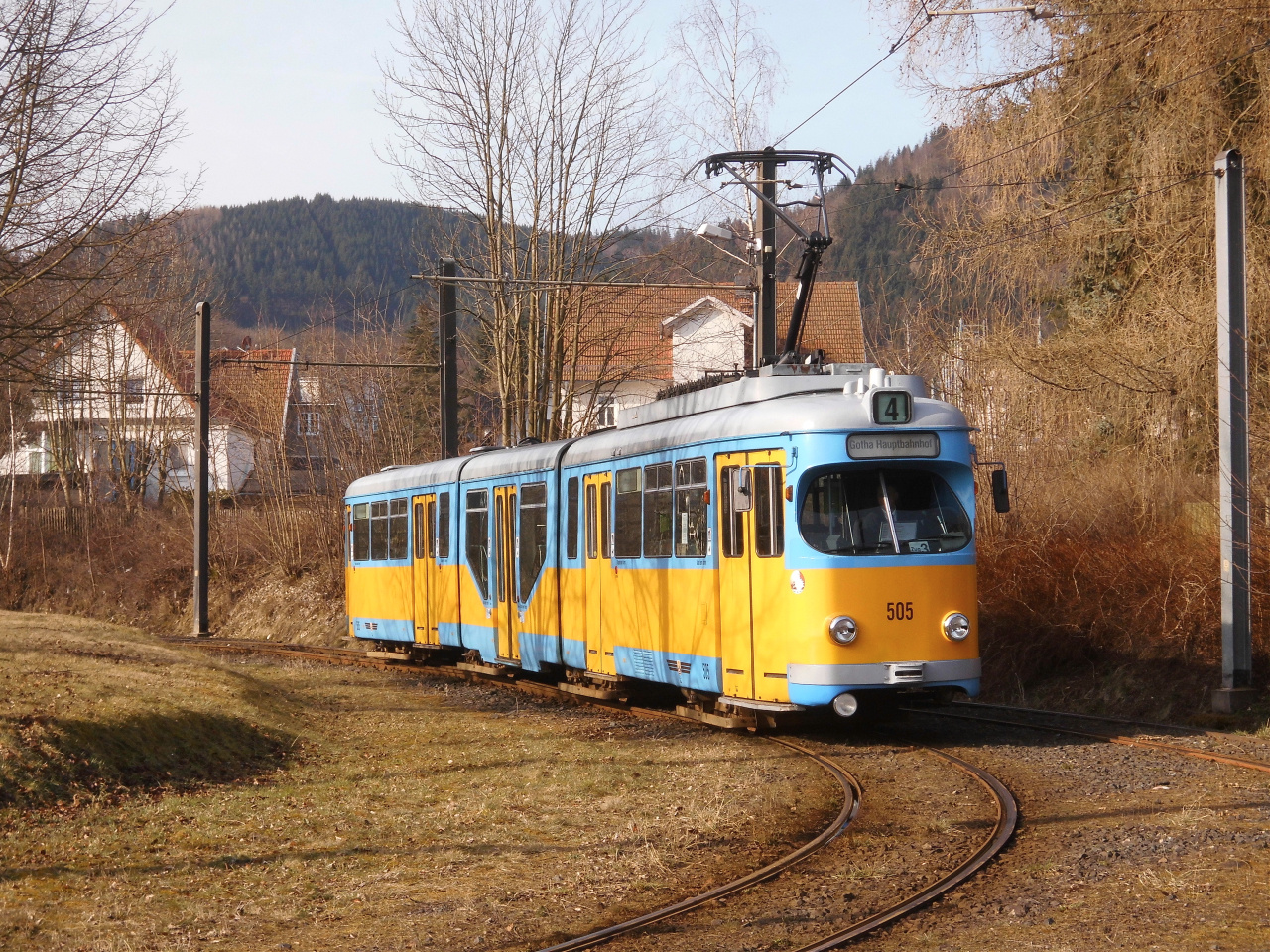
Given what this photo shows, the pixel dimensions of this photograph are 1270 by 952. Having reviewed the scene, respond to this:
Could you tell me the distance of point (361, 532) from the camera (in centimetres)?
2478

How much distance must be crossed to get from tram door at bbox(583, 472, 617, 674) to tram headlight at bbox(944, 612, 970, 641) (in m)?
4.33

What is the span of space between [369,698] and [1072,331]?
10372mm

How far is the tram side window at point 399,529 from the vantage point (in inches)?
880

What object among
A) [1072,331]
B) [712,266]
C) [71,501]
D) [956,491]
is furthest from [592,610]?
[71,501]

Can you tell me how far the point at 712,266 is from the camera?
31359mm

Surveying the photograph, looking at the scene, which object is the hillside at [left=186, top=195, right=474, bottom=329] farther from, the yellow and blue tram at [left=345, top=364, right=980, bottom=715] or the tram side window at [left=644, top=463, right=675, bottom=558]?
the tram side window at [left=644, top=463, right=675, bottom=558]

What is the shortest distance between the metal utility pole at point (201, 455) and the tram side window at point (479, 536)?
11.7 meters

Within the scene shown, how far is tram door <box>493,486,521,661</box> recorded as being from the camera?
59.7 feet

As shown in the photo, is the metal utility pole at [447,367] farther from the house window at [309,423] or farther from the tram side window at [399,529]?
the house window at [309,423]

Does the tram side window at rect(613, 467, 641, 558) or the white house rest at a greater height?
the white house

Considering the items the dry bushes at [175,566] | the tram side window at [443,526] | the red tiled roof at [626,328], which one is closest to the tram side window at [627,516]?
the tram side window at [443,526]

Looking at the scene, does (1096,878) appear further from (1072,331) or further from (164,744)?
(1072,331)

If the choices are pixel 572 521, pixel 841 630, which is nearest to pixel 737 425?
pixel 841 630

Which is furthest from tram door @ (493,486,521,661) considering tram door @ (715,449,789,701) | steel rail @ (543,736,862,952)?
steel rail @ (543,736,862,952)
